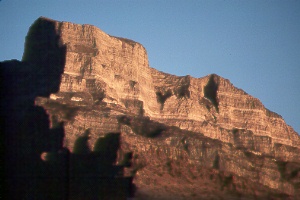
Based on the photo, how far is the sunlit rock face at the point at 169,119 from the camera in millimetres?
101312

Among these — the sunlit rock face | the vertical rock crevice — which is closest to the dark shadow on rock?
the sunlit rock face

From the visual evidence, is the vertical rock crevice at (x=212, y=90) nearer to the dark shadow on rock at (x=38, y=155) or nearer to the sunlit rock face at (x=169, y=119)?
the sunlit rock face at (x=169, y=119)

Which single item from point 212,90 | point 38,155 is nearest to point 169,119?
point 212,90

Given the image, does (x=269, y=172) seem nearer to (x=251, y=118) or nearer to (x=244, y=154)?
(x=244, y=154)

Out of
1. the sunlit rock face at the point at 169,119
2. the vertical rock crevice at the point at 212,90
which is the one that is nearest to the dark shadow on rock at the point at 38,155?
the sunlit rock face at the point at 169,119

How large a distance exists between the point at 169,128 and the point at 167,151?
15275 millimetres

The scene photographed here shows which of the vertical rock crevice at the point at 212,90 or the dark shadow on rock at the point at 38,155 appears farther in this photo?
the vertical rock crevice at the point at 212,90

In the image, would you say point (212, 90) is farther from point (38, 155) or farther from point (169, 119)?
point (38, 155)

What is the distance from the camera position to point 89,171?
87688mm

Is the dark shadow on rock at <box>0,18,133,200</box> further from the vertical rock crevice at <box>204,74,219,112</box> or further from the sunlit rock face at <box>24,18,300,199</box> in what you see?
the vertical rock crevice at <box>204,74,219,112</box>

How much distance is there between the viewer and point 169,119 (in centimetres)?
13538

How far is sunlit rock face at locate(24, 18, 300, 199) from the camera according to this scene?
101312mm

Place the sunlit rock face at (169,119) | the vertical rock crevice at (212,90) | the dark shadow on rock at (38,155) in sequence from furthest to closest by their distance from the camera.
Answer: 1. the vertical rock crevice at (212,90)
2. the sunlit rock face at (169,119)
3. the dark shadow on rock at (38,155)

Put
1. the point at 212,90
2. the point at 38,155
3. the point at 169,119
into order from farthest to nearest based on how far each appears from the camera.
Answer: the point at 212,90 → the point at 169,119 → the point at 38,155
